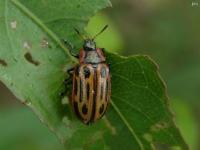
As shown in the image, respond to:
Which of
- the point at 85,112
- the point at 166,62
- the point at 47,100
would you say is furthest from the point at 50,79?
the point at 166,62

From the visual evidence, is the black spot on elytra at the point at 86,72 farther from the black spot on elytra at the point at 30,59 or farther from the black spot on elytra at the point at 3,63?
the black spot on elytra at the point at 3,63

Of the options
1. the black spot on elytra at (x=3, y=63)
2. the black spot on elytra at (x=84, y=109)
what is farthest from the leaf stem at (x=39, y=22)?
the black spot on elytra at (x=84, y=109)

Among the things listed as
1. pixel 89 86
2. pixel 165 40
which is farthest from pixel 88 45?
pixel 165 40

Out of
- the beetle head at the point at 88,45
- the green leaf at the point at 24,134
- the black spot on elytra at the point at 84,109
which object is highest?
the beetle head at the point at 88,45

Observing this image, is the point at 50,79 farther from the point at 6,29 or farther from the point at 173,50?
the point at 173,50

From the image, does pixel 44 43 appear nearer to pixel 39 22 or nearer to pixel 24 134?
pixel 39 22

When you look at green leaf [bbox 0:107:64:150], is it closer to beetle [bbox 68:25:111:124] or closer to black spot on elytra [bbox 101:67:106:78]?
beetle [bbox 68:25:111:124]
